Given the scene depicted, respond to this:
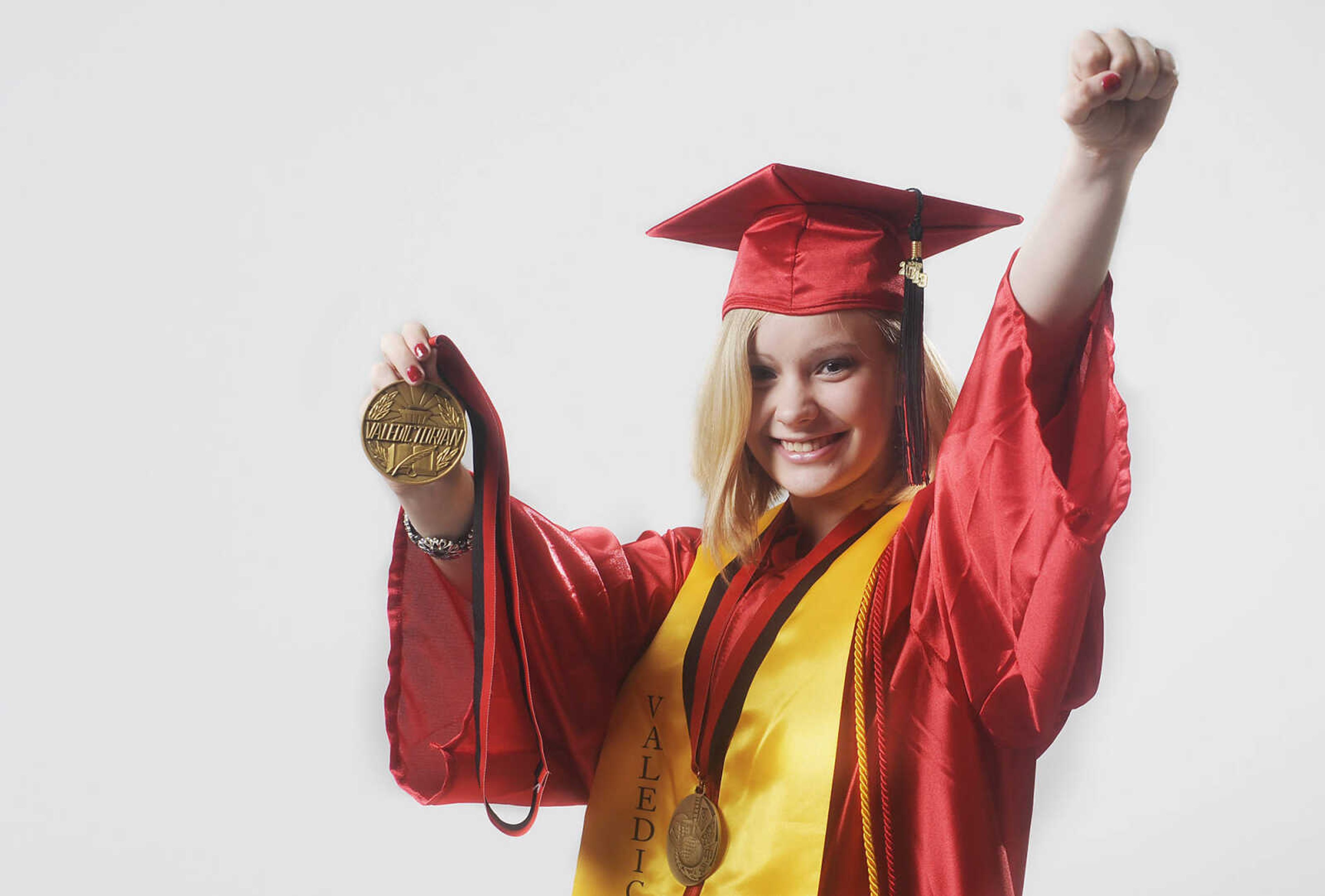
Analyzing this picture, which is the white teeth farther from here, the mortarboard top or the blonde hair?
the mortarboard top

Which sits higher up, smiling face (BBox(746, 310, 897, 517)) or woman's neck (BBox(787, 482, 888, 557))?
smiling face (BBox(746, 310, 897, 517))

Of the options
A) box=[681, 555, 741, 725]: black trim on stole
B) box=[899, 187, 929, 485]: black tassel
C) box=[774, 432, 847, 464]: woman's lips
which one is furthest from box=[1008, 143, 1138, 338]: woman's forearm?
box=[681, 555, 741, 725]: black trim on stole

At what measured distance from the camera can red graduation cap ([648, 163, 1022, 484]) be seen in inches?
59.5

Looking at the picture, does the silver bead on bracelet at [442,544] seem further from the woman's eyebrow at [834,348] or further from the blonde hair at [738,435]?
the woman's eyebrow at [834,348]

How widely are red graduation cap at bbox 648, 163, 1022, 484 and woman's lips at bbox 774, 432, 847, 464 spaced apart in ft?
0.30

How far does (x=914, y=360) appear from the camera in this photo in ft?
4.97

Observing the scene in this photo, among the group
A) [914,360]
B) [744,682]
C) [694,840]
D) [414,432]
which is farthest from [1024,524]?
[414,432]

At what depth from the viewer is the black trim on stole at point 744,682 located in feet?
4.94

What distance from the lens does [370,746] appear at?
5.51 ft

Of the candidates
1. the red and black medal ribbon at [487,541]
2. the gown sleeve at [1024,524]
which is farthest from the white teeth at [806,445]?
the red and black medal ribbon at [487,541]

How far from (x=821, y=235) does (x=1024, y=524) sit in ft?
1.55

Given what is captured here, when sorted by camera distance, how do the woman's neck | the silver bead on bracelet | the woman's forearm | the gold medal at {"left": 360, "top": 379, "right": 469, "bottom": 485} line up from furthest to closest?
the woman's neck < the silver bead on bracelet < the gold medal at {"left": 360, "top": 379, "right": 469, "bottom": 485} < the woman's forearm

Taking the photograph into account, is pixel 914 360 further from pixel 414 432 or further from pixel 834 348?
pixel 414 432

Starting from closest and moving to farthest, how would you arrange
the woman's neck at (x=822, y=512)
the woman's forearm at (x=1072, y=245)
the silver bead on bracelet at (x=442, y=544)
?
the woman's forearm at (x=1072, y=245)
the silver bead on bracelet at (x=442, y=544)
the woman's neck at (x=822, y=512)
